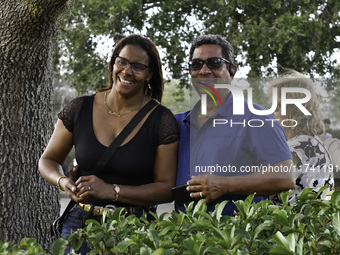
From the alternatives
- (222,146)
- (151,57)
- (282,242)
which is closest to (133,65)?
(151,57)

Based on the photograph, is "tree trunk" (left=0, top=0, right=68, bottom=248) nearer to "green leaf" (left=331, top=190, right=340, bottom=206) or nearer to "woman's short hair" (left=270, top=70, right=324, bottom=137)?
"woman's short hair" (left=270, top=70, right=324, bottom=137)

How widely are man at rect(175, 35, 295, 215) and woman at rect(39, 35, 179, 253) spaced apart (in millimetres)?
115

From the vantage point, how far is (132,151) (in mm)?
3104

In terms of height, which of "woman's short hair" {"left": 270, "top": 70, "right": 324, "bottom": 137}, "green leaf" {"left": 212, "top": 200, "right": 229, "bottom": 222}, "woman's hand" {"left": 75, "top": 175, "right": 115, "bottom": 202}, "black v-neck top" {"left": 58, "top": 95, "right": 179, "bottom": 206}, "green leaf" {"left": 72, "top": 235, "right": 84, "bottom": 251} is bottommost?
"green leaf" {"left": 72, "top": 235, "right": 84, "bottom": 251}

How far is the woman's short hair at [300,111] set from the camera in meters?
3.63

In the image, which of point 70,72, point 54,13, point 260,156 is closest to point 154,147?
point 260,156

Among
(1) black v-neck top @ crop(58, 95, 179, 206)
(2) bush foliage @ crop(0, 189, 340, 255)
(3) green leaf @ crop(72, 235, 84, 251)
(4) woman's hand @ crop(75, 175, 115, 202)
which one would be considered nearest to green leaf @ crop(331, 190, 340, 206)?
(2) bush foliage @ crop(0, 189, 340, 255)

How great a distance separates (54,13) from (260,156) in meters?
2.28

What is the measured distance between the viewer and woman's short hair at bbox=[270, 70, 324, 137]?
3.63 meters

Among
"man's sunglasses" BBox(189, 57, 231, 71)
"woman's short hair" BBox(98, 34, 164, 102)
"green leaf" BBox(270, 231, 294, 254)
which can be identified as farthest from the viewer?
"woman's short hair" BBox(98, 34, 164, 102)

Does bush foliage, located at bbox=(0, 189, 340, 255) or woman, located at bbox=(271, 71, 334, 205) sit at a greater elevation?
woman, located at bbox=(271, 71, 334, 205)

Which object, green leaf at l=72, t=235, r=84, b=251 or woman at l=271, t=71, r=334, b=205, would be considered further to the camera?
woman at l=271, t=71, r=334, b=205

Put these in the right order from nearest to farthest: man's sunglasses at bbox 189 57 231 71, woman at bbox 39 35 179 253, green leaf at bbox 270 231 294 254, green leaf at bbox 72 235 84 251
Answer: green leaf at bbox 270 231 294 254, green leaf at bbox 72 235 84 251, woman at bbox 39 35 179 253, man's sunglasses at bbox 189 57 231 71

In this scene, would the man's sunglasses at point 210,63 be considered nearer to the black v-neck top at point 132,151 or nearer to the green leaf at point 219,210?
the black v-neck top at point 132,151
